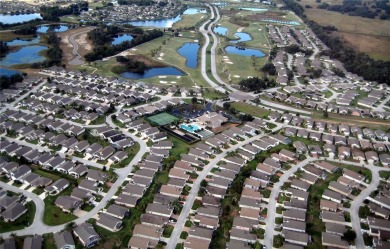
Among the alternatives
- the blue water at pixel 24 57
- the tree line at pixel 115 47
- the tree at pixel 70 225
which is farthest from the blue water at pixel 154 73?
the tree at pixel 70 225

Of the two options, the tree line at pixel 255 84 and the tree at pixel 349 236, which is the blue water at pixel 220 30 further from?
the tree at pixel 349 236

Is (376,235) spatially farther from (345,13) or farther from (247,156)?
(345,13)

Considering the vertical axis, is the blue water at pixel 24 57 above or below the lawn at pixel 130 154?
above

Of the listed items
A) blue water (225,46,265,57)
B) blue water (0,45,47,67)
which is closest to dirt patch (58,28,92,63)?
blue water (0,45,47,67)

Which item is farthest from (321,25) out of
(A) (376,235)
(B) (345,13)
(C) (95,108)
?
(A) (376,235)

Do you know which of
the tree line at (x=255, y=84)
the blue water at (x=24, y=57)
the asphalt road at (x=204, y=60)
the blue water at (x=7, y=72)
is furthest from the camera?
the blue water at (x=24, y=57)

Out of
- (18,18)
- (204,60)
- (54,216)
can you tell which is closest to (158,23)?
(18,18)

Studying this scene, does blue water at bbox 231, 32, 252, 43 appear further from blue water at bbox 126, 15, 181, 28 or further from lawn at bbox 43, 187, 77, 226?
lawn at bbox 43, 187, 77, 226
